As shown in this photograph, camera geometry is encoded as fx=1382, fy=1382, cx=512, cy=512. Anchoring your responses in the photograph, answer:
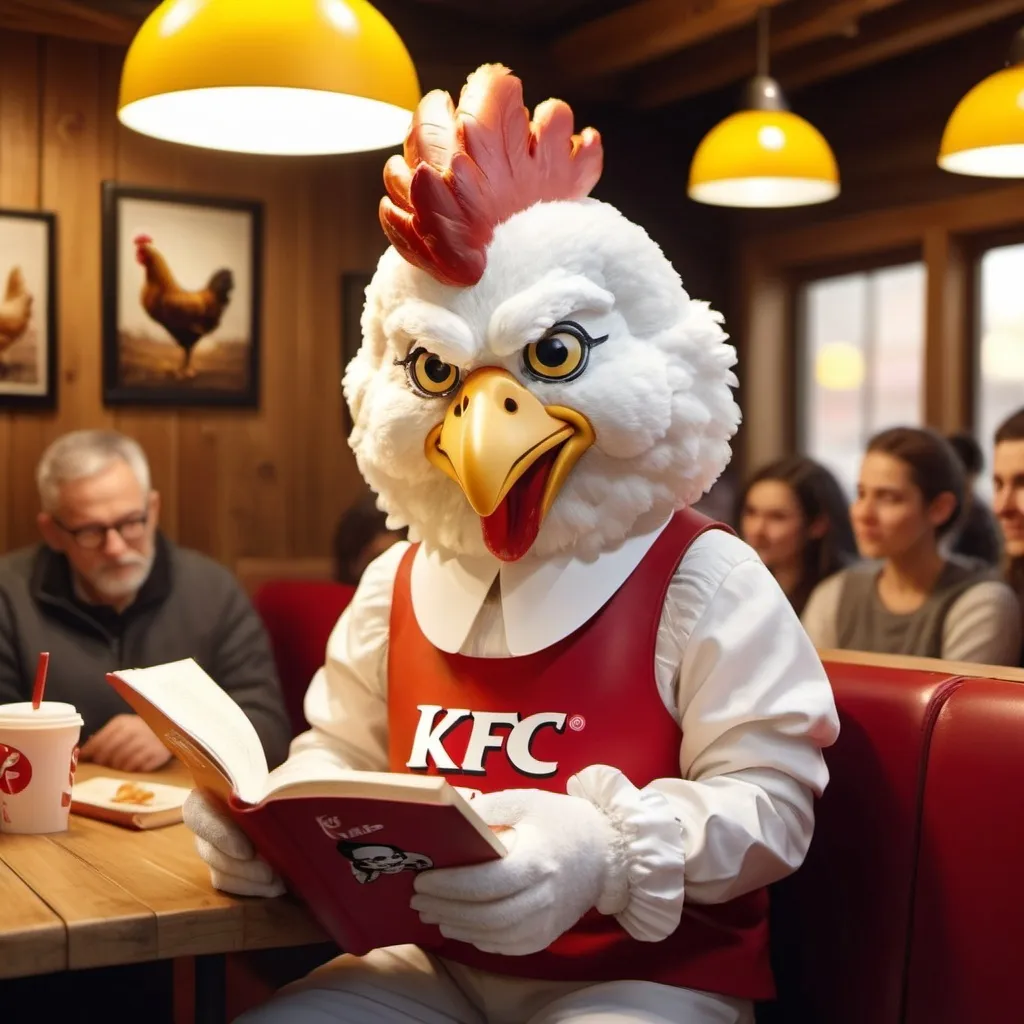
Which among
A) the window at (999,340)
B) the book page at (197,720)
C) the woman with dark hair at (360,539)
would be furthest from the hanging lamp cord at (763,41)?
the book page at (197,720)

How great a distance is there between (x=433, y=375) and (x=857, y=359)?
3.45 metres

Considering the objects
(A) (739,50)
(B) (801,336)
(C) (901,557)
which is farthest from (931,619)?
(B) (801,336)

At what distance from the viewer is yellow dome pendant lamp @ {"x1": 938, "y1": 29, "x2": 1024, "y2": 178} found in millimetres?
2486

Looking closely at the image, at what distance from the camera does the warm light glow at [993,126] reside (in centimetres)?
249

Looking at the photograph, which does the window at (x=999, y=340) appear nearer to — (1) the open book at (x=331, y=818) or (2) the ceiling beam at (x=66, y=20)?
(2) the ceiling beam at (x=66, y=20)

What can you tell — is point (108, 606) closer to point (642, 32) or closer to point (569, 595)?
point (569, 595)

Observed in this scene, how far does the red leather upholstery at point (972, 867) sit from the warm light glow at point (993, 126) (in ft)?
4.35

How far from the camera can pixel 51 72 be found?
11.8ft

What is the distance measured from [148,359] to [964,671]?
2669 millimetres

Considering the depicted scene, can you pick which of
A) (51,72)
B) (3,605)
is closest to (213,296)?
(51,72)

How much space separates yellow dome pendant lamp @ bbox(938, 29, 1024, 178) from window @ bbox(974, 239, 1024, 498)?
156 centimetres

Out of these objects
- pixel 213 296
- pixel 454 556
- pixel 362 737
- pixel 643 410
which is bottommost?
pixel 362 737

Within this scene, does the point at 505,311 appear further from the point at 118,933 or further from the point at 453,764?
the point at 118,933

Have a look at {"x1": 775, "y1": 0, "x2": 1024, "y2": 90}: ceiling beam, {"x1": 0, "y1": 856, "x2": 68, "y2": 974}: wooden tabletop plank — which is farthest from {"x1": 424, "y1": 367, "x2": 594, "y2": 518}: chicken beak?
{"x1": 775, "y1": 0, "x2": 1024, "y2": 90}: ceiling beam
